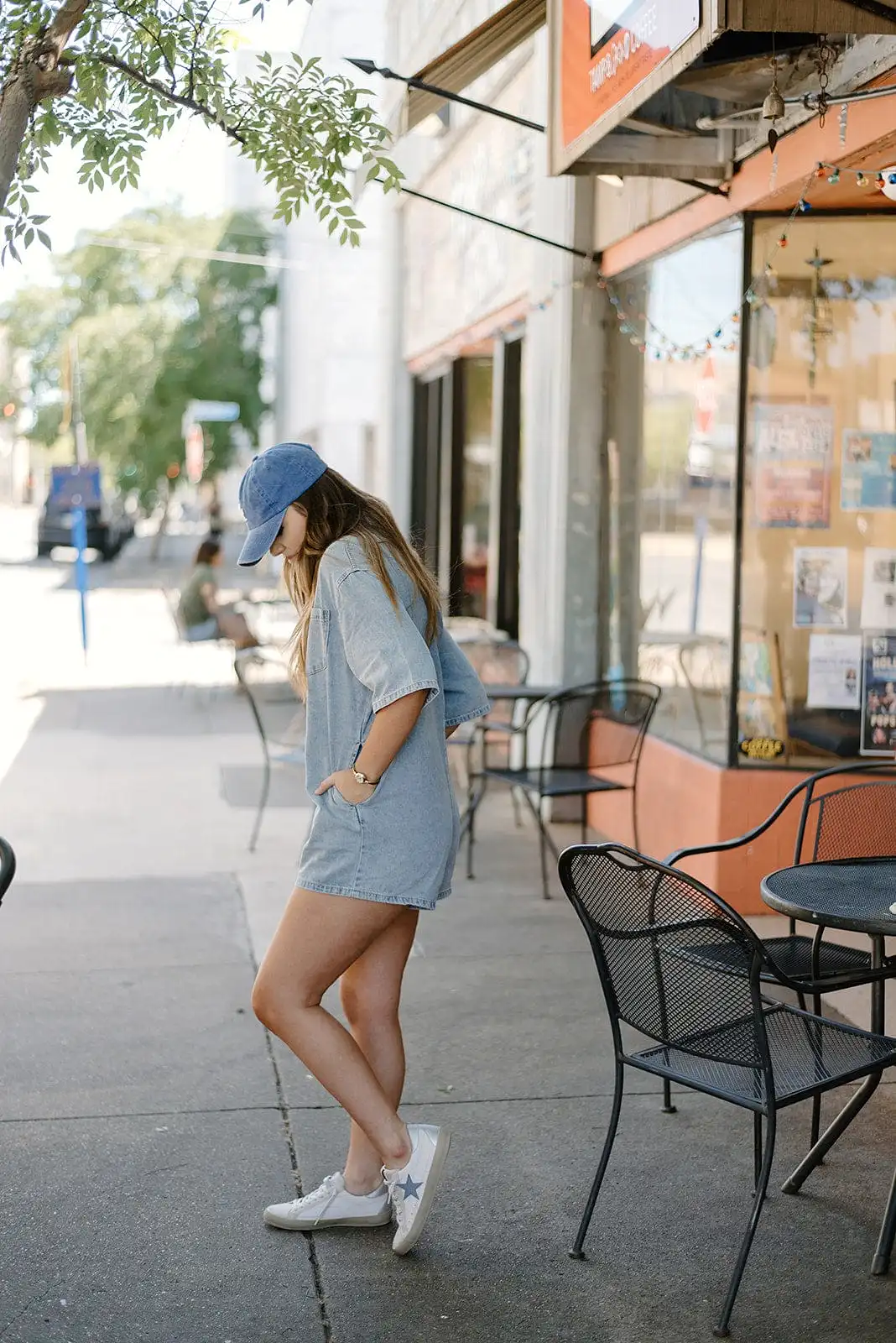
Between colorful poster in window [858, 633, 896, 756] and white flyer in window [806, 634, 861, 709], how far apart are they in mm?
42

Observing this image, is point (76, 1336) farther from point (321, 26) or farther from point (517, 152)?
point (321, 26)

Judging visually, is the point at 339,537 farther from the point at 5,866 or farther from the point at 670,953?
the point at 670,953

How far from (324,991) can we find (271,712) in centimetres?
968

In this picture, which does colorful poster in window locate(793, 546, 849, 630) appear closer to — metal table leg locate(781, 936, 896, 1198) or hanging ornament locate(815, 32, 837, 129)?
hanging ornament locate(815, 32, 837, 129)

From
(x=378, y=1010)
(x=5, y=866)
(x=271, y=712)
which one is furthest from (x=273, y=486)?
(x=271, y=712)

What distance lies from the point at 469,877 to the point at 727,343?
2.70m

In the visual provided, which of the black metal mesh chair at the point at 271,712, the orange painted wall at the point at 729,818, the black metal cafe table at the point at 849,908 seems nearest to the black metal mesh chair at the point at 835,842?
the black metal cafe table at the point at 849,908

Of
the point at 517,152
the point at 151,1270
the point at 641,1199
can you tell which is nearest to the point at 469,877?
the point at 641,1199

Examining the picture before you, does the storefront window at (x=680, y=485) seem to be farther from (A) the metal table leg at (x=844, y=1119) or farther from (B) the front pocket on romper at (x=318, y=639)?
(B) the front pocket on romper at (x=318, y=639)

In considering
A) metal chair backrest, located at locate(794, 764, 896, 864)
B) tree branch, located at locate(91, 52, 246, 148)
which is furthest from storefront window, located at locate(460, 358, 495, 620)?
metal chair backrest, located at locate(794, 764, 896, 864)

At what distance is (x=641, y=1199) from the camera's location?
4016 millimetres

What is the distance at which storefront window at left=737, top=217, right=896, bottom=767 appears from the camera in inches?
267

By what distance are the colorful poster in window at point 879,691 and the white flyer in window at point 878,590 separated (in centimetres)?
6

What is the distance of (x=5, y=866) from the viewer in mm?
3555
